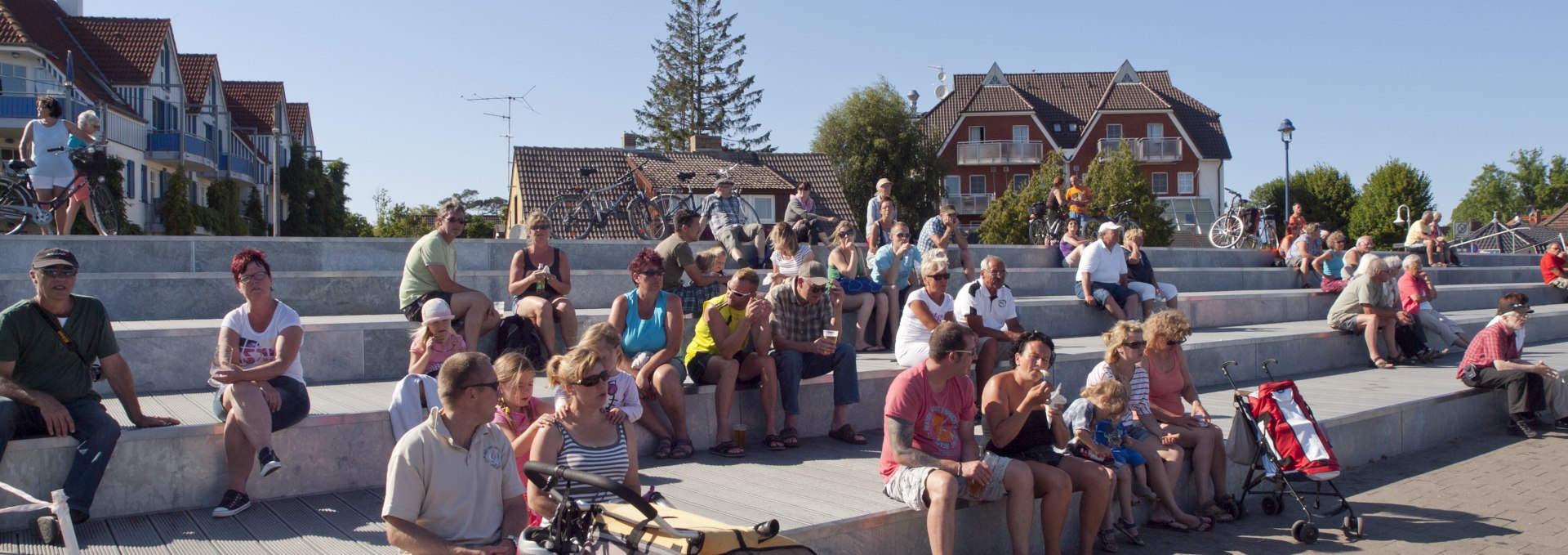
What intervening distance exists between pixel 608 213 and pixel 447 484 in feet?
43.1

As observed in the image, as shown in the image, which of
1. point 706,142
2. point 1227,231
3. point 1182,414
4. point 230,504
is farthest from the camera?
point 706,142

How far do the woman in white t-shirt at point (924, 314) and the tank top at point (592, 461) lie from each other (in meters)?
3.27

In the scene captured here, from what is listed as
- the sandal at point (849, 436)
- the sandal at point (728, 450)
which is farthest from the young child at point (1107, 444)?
the sandal at point (728, 450)

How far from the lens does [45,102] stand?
33.1 feet

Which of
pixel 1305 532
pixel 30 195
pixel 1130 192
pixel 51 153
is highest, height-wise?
pixel 1130 192

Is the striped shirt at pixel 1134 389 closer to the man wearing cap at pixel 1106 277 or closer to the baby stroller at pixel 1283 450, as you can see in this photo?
the baby stroller at pixel 1283 450

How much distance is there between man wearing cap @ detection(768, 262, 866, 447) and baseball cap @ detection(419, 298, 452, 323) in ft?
6.81

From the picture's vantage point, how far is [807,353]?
7258 millimetres

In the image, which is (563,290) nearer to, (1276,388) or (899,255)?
(899,255)

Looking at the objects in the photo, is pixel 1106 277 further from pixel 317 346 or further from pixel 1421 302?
pixel 317 346

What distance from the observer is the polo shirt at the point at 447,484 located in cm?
370

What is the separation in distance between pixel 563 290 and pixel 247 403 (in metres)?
2.89

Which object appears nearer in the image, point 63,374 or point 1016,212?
point 63,374

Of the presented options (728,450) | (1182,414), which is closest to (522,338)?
(728,450)
